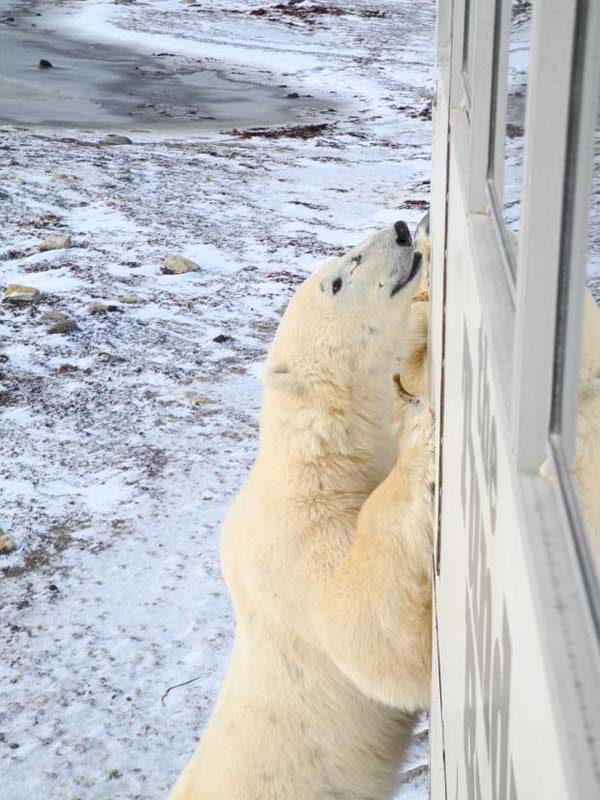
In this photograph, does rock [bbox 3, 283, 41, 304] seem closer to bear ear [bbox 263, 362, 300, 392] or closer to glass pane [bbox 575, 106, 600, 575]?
bear ear [bbox 263, 362, 300, 392]

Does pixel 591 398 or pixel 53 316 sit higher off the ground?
pixel 591 398

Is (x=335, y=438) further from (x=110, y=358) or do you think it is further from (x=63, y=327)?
(x=63, y=327)

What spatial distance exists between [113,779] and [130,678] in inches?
20.4

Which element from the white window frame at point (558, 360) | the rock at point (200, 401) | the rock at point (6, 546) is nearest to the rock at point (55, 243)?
the rock at point (200, 401)

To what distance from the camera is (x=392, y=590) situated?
244 cm

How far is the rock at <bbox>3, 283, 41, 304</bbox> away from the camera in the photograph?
7.77 metres

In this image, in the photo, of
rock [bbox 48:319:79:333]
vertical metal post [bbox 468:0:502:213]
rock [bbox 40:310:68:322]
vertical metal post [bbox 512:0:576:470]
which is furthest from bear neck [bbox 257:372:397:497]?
rock [bbox 40:310:68:322]

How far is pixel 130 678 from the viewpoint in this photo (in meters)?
4.10

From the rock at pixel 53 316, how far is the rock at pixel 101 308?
0.68ft

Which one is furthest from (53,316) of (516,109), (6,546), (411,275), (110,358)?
(516,109)

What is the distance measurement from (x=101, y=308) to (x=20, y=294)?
0.60 m

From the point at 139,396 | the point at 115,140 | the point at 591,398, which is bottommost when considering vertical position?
the point at 139,396

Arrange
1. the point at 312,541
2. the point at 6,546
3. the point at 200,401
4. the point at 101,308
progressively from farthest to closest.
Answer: the point at 101,308, the point at 200,401, the point at 6,546, the point at 312,541

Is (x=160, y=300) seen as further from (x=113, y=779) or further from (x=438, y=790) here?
(x=438, y=790)
